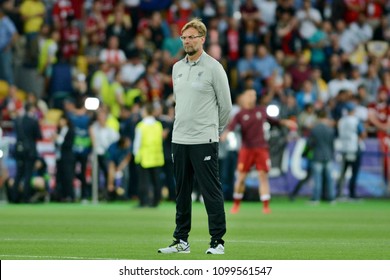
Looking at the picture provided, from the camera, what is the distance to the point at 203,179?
15.5m

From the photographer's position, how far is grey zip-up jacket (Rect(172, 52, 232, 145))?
50.5 ft

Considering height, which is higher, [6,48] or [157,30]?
[157,30]

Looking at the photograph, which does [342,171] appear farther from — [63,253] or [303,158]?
[63,253]

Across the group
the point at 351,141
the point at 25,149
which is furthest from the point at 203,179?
the point at 351,141

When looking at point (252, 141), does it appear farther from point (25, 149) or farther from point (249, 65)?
point (249, 65)

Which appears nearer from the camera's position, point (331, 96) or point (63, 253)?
point (63, 253)

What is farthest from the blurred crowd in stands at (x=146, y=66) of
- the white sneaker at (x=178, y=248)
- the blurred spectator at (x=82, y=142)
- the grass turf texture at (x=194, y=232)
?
the white sneaker at (x=178, y=248)

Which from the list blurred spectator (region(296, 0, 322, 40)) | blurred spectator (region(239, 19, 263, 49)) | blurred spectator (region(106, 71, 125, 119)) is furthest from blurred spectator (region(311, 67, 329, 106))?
blurred spectator (region(106, 71, 125, 119))

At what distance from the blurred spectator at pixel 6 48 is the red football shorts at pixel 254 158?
10637 mm

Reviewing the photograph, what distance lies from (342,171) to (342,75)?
136 inches

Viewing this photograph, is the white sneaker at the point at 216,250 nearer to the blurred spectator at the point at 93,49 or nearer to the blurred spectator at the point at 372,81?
the blurred spectator at the point at 93,49

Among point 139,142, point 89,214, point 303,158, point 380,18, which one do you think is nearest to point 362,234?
point 89,214

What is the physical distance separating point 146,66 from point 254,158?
10.4m

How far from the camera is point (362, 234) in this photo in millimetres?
20203
